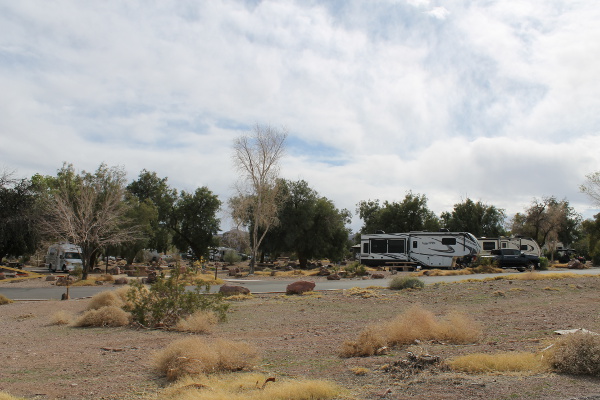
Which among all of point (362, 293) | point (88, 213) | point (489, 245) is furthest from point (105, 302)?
point (489, 245)

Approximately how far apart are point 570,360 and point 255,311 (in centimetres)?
1061

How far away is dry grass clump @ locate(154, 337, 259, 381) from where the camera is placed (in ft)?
24.1

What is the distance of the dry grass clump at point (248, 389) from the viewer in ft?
19.3

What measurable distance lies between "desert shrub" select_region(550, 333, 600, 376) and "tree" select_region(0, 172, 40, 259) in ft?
119

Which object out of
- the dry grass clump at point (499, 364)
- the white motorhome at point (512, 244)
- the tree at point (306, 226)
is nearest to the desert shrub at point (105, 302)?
the dry grass clump at point (499, 364)

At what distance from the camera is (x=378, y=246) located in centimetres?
4334

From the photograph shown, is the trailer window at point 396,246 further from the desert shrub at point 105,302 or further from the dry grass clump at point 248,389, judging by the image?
the dry grass clump at point 248,389

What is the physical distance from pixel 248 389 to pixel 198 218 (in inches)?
2248

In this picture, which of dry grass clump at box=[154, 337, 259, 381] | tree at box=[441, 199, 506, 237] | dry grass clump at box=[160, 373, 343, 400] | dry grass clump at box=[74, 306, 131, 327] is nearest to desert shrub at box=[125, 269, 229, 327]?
dry grass clump at box=[74, 306, 131, 327]

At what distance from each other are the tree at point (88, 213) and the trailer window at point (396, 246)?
1993 cm

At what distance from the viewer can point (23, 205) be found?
37.2 metres

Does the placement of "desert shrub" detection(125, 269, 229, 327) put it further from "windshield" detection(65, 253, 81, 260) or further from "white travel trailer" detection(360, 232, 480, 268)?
"windshield" detection(65, 253, 81, 260)

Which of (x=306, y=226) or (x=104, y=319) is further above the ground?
(x=306, y=226)

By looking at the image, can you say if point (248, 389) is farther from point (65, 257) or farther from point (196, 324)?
point (65, 257)
